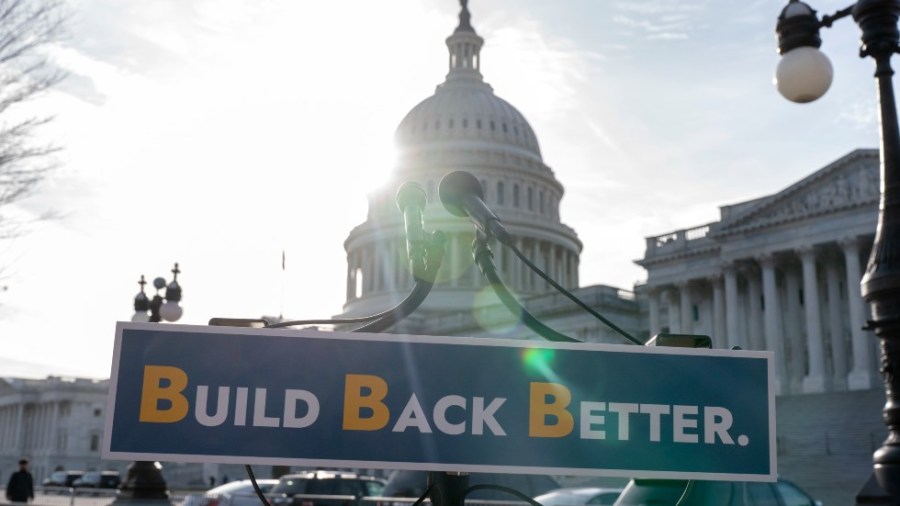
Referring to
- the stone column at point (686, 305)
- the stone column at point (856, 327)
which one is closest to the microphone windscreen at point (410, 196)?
the stone column at point (856, 327)

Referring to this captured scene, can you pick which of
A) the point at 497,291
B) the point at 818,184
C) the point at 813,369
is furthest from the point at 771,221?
the point at 497,291

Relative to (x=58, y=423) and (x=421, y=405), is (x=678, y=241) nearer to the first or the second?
(x=421, y=405)

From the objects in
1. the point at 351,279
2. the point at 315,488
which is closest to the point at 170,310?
the point at 315,488

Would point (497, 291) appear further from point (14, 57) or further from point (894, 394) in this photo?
point (14, 57)

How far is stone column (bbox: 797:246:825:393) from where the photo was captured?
5788 cm

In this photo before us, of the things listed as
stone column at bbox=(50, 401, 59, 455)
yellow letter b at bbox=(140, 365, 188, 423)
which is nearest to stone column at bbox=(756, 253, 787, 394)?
yellow letter b at bbox=(140, 365, 188, 423)

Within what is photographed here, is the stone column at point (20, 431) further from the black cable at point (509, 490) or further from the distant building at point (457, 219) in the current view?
the black cable at point (509, 490)

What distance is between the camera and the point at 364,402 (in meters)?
2.72

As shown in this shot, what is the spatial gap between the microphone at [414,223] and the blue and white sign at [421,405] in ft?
1.38

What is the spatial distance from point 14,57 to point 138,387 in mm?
19695

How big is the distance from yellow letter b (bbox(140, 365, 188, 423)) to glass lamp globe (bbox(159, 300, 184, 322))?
23186mm

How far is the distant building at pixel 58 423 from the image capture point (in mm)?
128000

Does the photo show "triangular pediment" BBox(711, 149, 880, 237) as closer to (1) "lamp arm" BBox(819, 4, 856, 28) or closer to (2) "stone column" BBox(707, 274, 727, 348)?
(2) "stone column" BBox(707, 274, 727, 348)

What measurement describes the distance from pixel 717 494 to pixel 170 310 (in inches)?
785
